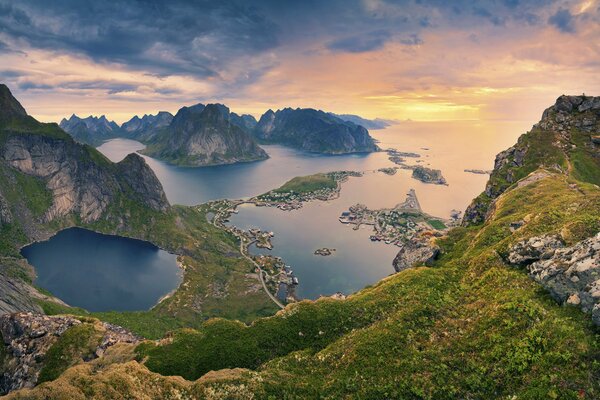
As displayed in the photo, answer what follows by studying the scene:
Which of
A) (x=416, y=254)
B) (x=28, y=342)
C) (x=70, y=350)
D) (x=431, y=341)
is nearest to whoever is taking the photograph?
(x=431, y=341)

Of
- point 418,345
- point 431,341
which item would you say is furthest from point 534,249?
point 418,345

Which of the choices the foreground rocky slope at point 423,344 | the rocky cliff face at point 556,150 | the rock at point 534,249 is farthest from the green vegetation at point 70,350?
the rocky cliff face at point 556,150

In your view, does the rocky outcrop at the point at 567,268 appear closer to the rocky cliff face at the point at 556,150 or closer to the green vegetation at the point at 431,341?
the green vegetation at the point at 431,341

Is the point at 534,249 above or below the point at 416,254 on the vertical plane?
above

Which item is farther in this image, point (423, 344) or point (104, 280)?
point (104, 280)

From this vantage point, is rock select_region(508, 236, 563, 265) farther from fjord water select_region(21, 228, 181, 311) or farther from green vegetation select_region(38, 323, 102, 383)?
fjord water select_region(21, 228, 181, 311)

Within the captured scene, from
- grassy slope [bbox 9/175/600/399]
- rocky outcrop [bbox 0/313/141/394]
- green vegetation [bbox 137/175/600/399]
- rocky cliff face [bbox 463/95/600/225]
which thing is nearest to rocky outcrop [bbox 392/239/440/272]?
green vegetation [bbox 137/175/600/399]

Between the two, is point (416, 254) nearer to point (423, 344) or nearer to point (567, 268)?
point (567, 268)
